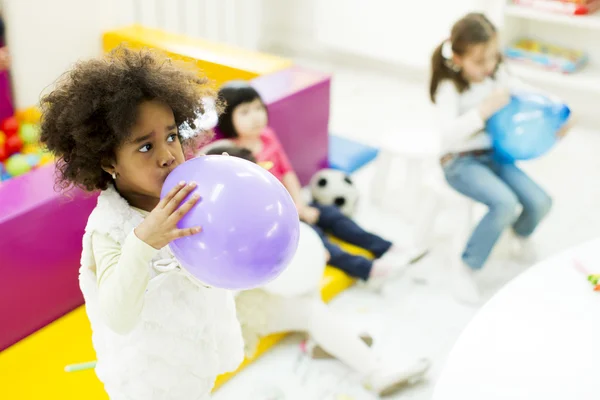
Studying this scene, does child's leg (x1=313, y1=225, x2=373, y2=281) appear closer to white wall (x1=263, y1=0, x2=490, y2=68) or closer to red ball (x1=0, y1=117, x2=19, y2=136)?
red ball (x1=0, y1=117, x2=19, y2=136)

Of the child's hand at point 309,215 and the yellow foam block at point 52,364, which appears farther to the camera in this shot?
the child's hand at point 309,215

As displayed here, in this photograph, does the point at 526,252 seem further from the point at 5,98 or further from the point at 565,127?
the point at 5,98

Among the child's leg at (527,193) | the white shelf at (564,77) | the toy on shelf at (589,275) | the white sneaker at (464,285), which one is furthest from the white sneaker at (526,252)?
the white shelf at (564,77)

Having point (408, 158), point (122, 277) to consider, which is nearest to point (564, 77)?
point (408, 158)

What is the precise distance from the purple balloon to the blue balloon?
1.04 m

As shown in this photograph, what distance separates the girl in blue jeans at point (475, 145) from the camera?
1.95 meters

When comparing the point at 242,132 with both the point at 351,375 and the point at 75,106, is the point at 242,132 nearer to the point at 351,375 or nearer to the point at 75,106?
the point at 351,375

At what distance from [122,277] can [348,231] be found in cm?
126

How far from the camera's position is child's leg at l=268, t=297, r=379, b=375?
67.1 inches

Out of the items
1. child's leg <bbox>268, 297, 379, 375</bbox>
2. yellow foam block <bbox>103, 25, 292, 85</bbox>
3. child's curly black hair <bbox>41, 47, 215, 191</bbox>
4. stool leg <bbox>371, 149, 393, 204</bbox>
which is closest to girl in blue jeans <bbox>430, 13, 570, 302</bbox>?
stool leg <bbox>371, 149, 393, 204</bbox>

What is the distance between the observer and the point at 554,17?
298 centimetres

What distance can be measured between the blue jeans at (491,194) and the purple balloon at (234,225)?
1.15 m

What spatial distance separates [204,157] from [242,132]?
91 centimetres

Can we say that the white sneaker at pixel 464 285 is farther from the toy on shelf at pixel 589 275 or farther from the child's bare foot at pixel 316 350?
the toy on shelf at pixel 589 275
